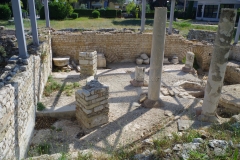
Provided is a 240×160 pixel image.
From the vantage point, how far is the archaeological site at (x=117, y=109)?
151 inches

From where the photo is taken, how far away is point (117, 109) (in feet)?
23.5

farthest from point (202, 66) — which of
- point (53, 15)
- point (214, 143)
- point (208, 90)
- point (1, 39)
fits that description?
point (53, 15)

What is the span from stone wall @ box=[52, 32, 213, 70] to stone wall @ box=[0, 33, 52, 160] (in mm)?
5155

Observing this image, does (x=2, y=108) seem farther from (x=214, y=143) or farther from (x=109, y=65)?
(x=109, y=65)

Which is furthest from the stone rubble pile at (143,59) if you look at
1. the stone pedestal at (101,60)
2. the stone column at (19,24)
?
the stone column at (19,24)

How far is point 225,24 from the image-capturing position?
5.41 metres

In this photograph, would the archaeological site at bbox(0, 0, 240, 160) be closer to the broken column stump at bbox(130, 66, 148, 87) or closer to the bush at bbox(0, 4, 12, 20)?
the broken column stump at bbox(130, 66, 148, 87)

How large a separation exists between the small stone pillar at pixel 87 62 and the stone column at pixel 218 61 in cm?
525

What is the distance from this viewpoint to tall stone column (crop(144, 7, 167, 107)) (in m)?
6.36

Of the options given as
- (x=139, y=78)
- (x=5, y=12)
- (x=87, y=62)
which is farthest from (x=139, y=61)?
(x=5, y=12)

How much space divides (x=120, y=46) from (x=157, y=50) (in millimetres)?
6297

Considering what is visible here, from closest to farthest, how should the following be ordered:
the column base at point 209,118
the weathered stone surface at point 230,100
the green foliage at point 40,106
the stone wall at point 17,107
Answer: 1. the stone wall at point 17,107
2. the column base at point 209,118
3. the green foliage at point 40,106
4. the weathered stone surface at point 230,100

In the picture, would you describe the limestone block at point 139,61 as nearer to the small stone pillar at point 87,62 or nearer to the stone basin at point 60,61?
the small stone pillar at point 87,62

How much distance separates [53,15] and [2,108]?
22.4 metres
